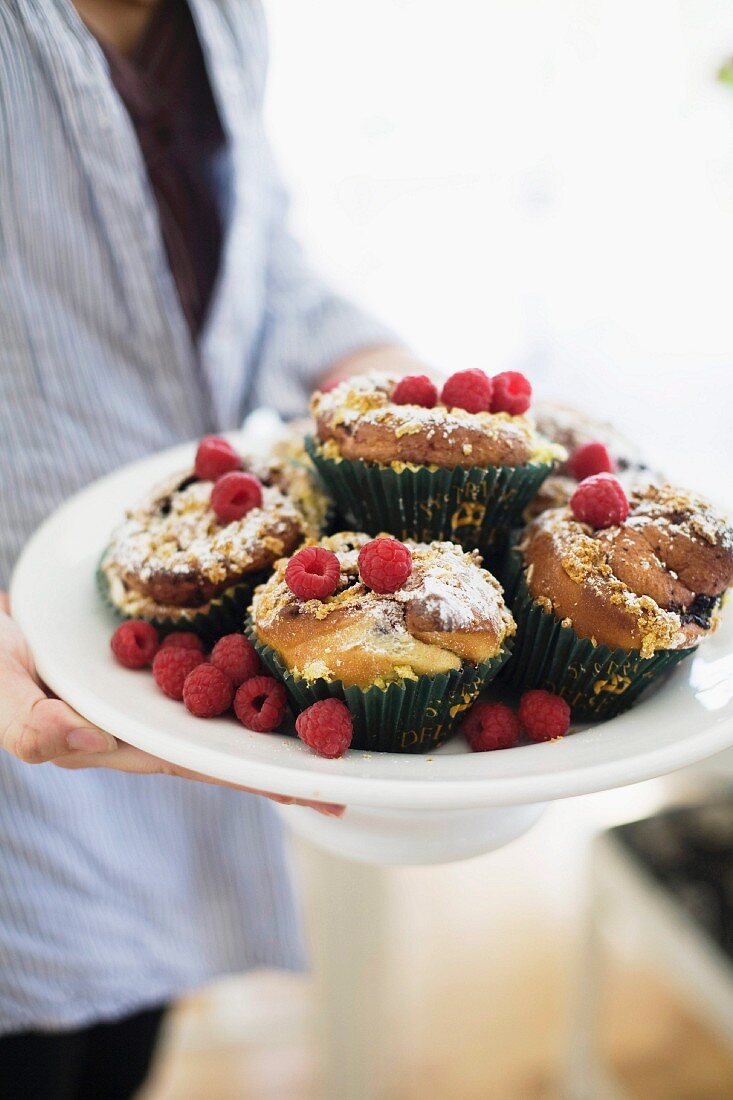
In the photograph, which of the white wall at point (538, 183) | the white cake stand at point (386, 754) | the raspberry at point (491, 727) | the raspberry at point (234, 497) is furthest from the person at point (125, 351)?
the white wall at point (538, 183)

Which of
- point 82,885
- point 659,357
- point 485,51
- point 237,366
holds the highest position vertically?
point 485,51

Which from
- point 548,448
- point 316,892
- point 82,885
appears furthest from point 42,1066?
point 548,448

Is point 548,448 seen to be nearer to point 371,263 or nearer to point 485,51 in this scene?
point 371,263

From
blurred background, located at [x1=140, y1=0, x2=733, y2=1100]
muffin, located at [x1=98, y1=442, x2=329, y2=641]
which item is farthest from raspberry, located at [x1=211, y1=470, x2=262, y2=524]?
blurred background, located at [x1=140, y1=0, x2=733, y2=1100]

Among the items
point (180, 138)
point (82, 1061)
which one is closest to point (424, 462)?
point (180, 138)

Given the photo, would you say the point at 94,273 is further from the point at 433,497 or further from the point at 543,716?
the point at 543,716

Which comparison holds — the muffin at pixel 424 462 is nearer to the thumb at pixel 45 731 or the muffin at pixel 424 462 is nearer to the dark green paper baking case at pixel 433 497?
the dark green paper baking case at pixel 433 497
